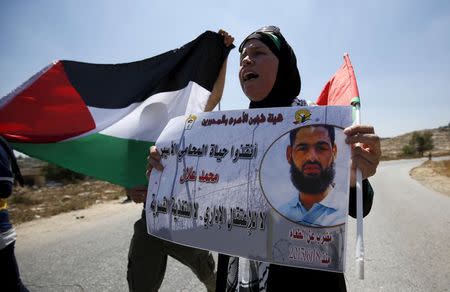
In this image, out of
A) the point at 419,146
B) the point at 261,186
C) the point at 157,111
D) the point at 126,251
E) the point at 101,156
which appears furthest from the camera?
the point at 419,146

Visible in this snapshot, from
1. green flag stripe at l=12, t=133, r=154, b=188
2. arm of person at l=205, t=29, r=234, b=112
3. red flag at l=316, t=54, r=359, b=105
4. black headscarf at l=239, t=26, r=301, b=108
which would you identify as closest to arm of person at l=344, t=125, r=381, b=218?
red flag at l=316, t=54, r=359, b=105

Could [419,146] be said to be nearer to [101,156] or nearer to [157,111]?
[157,111]

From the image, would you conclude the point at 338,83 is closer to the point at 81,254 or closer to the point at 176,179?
the point at 176,179

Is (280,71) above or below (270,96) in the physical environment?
above

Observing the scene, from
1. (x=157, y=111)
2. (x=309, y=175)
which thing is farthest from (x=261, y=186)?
(x=157, y=111)

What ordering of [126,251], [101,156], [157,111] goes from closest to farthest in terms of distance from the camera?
[101,156]
[157,111]
[126,251]

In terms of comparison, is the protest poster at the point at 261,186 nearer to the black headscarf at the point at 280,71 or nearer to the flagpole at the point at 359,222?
the flagpole at the point at 359,222

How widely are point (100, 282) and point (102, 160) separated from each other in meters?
2.03

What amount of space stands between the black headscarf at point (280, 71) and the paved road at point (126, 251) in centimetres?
283

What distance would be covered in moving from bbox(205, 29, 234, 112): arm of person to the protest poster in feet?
3.58

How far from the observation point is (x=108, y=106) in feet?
10.3

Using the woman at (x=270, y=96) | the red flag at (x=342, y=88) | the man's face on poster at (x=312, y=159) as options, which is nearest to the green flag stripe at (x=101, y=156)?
the woman at (x=270, y=96)

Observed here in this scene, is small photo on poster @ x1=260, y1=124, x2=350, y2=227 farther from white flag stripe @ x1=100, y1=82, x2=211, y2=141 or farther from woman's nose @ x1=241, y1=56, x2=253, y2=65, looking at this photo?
white flag stripe @ x1=100, y1=82, x2=211, y2=141

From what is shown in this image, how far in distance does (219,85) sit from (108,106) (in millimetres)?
1158
